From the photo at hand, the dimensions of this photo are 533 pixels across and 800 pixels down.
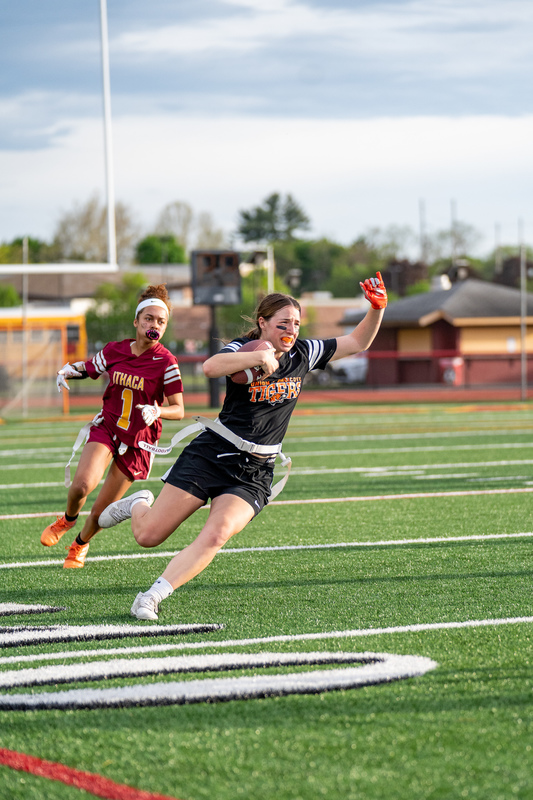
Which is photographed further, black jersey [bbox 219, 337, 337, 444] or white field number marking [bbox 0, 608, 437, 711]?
→ black jersey [bbox 219, 337, 337, 444]

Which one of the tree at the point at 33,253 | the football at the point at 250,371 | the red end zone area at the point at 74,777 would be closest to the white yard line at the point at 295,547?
the football at the point at 250,371

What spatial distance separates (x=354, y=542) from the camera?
7.08 meters

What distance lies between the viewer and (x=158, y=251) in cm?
9581

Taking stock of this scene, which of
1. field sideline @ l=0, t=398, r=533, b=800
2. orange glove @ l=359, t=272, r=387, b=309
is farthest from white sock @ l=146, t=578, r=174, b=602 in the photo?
orange glove @ l=359, t=272, r=387, b=309

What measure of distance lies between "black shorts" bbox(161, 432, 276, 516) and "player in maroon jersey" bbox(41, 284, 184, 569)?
114 centimetres

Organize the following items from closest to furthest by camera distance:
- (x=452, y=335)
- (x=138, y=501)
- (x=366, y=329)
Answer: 1. (x=366, y=329)
2. (x=138, y=501)
3. (x=452, y=335)

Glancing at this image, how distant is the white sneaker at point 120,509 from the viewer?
18.9 feet

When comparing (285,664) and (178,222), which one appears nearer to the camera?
(285,664)

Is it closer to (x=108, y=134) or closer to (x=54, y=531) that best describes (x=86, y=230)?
(x=108, y=134)

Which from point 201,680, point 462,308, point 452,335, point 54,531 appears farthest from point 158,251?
point 201,680

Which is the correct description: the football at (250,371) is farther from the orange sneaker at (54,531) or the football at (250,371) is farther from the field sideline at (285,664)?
the orange sneaker at (54,531)

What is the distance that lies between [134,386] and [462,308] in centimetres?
3889

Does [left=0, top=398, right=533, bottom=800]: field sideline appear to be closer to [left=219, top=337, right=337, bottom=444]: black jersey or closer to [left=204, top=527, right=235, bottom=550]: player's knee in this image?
[left=204, top=527, right=235, bottom=550]: player's knee

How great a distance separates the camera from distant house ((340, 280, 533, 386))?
3925 cm
